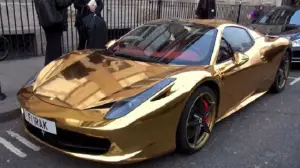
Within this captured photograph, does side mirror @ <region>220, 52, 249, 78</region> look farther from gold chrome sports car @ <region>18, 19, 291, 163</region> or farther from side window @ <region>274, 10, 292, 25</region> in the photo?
side window @ <region>274, 10, 292, 25</region>

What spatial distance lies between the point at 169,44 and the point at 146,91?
1139mm

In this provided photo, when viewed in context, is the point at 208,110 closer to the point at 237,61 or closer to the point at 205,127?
the point at 205,127

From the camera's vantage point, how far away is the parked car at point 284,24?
24.6 feet

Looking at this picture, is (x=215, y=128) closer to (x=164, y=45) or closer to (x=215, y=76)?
(x=215, y=76)

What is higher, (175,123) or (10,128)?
(175,123)

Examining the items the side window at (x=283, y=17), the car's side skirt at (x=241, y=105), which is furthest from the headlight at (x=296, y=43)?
the car's side skirt at (x=241, y=105)

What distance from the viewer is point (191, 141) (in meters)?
3.50

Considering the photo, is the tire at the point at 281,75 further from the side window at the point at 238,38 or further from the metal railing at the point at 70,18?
the metal railing at the point at 70,18

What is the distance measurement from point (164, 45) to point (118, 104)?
133 cm

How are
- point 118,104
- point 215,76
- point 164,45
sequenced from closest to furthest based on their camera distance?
point 118,104 → point 215,76 → point 164,45

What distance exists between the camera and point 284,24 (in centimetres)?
863

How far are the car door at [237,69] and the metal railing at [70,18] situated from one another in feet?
12.9

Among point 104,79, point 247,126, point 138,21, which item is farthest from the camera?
point 138,21

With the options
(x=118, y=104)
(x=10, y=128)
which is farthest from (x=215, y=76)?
(x=10, y=128)
